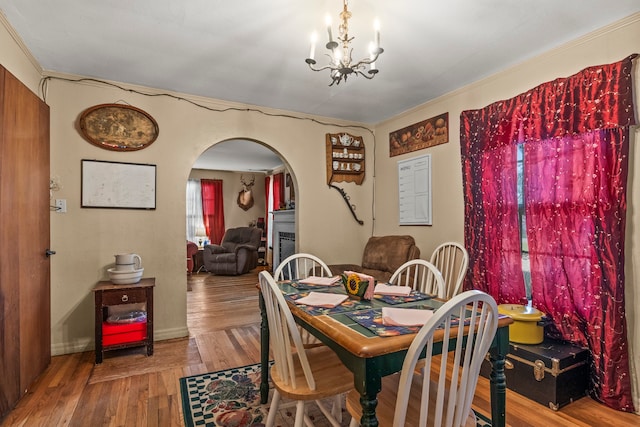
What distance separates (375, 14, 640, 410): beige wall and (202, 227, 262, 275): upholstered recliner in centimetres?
353

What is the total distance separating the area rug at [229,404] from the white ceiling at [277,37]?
2.30 meters

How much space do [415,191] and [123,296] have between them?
287 centimetres

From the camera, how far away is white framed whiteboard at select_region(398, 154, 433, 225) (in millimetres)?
3498

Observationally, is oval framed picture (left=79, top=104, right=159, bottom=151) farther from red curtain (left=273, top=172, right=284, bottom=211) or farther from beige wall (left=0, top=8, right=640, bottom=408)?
red curtain (left=273, top=172, right=284, bottom=211)

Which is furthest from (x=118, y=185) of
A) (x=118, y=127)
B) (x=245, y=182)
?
(x=245, y=182)

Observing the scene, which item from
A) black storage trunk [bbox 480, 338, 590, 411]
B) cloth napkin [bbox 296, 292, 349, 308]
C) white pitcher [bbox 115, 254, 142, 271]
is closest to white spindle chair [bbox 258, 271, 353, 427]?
cloth napkin [bbox 296, 292, 349, 308]

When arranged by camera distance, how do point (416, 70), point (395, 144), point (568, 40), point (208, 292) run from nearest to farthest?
point (568, 40), point (416, 70), point (395, 144), point (208, 292)

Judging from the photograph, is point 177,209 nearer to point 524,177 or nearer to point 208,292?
point 208,292

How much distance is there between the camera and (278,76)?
2.88 m

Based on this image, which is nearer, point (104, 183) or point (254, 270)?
point (104, 183)

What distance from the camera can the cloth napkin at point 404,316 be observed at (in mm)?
1375

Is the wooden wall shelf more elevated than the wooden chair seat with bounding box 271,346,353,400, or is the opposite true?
the wooden wall shelf

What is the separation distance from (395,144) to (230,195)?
5.64 m

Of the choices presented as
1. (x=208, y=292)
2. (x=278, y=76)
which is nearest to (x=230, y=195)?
(x=208, y=292)
